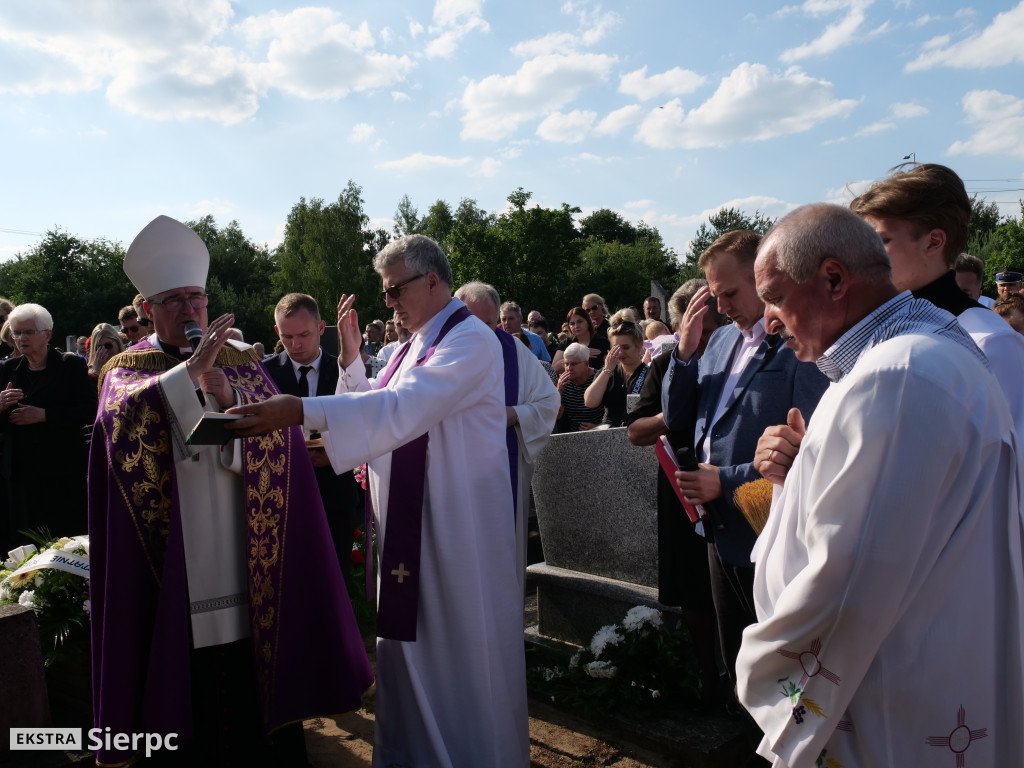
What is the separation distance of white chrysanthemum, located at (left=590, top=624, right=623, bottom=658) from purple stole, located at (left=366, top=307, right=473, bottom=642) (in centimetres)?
127

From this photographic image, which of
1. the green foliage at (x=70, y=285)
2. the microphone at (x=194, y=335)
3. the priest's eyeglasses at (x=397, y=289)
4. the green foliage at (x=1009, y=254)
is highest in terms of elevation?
the green foliage at (x=70, y=285)

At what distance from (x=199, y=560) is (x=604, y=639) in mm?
2147

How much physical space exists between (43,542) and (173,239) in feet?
7.81

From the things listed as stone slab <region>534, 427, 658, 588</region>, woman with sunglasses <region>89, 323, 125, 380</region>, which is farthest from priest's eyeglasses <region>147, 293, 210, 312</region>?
woman with sunglasses <region>89, 323, 125, 380</region>

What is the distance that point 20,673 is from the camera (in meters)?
3.47

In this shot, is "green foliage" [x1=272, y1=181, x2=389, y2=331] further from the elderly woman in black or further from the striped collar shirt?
the striped collar shirt

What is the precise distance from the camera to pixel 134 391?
10.3 ft

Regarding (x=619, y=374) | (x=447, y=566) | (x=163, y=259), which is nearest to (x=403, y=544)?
(x=447, y=566)

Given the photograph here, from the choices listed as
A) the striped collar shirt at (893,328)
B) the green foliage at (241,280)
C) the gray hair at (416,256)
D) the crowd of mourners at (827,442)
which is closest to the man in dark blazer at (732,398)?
the crowd of mourners at (827,442)

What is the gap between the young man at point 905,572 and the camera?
1.49m

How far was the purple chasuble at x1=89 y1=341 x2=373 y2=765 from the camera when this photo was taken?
3.00m

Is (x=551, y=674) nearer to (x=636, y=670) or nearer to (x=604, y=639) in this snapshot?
(x=604, y=639)

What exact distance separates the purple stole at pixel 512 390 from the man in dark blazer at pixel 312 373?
123 centimetres

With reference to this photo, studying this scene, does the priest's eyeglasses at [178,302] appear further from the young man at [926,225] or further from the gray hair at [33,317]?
the gray hair at [33,317]
